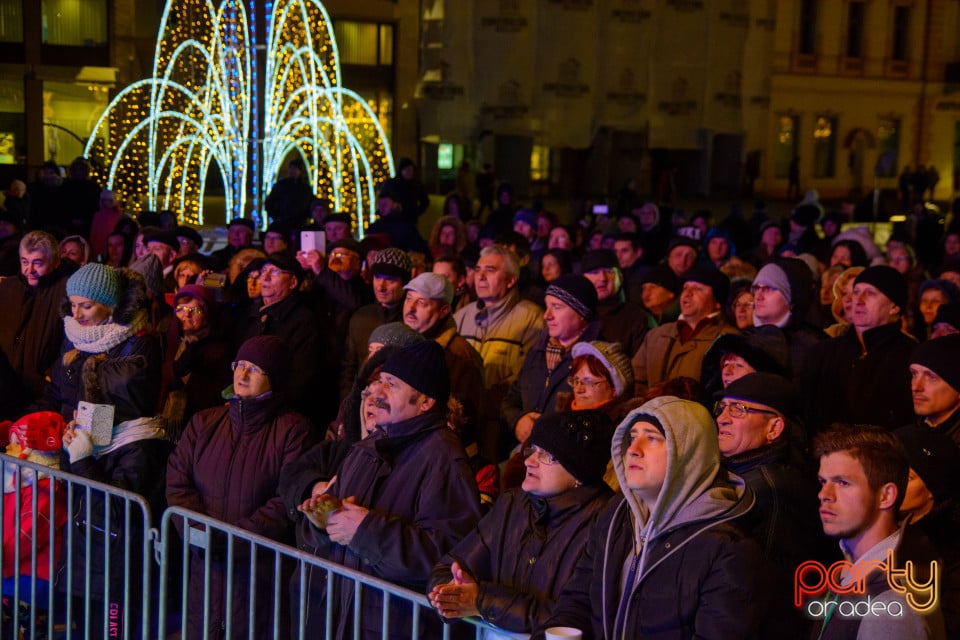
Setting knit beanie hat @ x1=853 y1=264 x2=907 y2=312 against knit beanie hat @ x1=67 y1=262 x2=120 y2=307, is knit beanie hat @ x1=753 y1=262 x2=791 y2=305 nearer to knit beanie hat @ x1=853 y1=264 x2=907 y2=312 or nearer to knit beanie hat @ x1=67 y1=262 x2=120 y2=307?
knit beanie hat @ x1=853 y1=264 x2=907 y2=312

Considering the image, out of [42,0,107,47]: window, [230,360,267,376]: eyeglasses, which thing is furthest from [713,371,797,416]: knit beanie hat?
[42,0,107,47]: window

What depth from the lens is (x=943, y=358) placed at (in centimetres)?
524

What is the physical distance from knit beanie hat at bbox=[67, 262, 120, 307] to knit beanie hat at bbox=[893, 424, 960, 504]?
3.96m

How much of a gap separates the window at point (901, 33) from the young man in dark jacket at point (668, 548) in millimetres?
47112

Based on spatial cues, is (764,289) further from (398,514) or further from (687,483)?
(687,483)

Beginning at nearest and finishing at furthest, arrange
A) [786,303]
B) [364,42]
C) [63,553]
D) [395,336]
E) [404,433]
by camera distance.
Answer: [404,433] → [63,553] → [395,336] → [786,303] → [364,42]

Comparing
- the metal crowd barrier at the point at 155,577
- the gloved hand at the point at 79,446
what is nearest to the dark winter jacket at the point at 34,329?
the metal crowd barrier at the point at 155,577

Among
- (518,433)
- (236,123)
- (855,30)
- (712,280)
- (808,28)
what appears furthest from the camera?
(855,30)

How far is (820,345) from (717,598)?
3.76 metres

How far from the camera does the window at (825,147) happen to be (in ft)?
148

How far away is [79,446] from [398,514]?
1.89m

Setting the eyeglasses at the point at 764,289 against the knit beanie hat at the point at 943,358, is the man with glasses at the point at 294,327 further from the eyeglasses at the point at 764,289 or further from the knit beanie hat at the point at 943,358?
the knit beanie hat at the point at 943,358

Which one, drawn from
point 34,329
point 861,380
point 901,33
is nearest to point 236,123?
point 34,329

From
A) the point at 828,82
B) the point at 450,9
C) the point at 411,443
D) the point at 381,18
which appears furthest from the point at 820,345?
the point at 828,82
